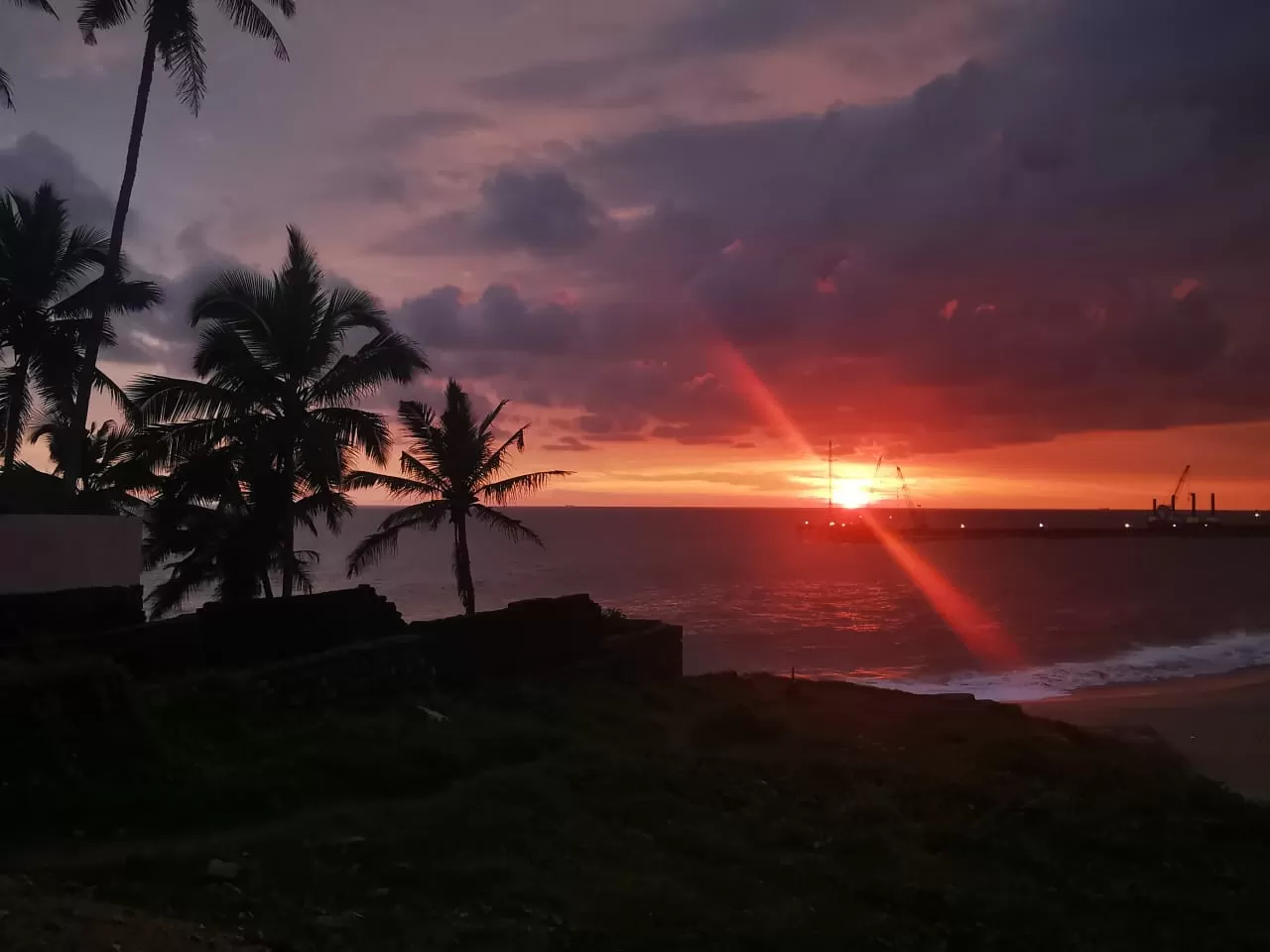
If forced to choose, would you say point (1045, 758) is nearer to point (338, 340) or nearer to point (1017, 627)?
point (338, 340)

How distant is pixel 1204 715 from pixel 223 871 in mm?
30184

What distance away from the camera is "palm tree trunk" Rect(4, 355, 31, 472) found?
2023cm

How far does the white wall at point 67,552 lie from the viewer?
44.3 ft

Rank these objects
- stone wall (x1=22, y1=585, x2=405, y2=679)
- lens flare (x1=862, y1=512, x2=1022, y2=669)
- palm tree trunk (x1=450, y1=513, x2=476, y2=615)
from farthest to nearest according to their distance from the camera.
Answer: lens flare (x1=862, y1=512, x2=1022, y2=669)
palm tree trunk (x1=450, y1=513, x2=476, y2=615)
stone wall (x1=22, y1=585, x2=405, y2=679)

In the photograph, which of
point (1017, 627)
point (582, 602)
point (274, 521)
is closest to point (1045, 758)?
point (582, 602)

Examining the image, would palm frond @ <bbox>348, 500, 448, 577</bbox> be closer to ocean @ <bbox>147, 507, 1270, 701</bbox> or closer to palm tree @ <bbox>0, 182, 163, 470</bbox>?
palm tree @ <bbox>0, 182, 163, 470</bbox>

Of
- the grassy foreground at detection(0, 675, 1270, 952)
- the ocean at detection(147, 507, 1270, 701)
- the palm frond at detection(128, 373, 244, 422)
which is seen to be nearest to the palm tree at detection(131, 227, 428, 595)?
the palm frond at detection(128, 373, 244, 422)

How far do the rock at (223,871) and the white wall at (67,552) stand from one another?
26.2 ft

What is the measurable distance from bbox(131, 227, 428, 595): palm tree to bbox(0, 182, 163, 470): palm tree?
2567 mm

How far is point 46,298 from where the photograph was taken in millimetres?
21438

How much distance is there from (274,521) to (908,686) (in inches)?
1092

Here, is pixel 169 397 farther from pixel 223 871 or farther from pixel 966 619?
pixel 966 619

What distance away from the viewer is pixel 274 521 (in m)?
19.8

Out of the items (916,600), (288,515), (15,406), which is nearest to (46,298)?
(15,406)
